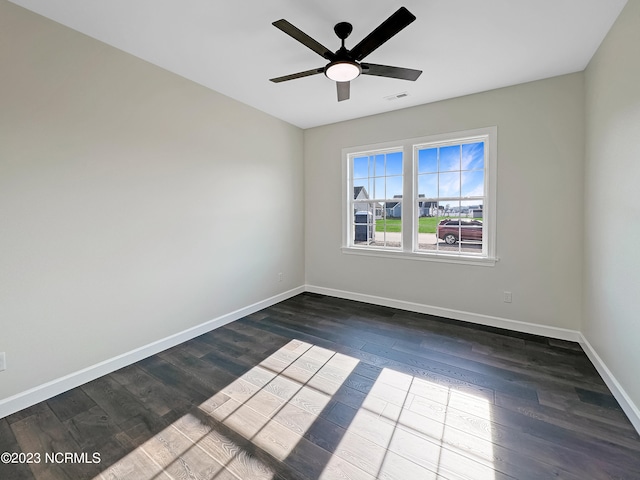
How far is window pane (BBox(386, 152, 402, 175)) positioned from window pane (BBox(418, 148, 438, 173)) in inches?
10.9

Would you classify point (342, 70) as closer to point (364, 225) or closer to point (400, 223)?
point (400, 223)

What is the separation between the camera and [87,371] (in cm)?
231

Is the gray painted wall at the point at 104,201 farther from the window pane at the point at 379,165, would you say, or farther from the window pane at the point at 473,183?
the window pane at the point at 473,183

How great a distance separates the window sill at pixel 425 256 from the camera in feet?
11.2

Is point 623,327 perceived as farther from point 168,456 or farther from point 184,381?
point 184,381

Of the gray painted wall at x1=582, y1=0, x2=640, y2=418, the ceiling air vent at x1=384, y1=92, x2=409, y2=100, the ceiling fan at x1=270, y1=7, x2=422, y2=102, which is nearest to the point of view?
the ceiling fan at x1=270, y1=7, x2=422, y2=102

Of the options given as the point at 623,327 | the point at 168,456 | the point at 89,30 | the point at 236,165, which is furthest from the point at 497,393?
the point at 89,30

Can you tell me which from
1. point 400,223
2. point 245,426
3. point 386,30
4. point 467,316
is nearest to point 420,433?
point 245,426

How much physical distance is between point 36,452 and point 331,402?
5.82ft

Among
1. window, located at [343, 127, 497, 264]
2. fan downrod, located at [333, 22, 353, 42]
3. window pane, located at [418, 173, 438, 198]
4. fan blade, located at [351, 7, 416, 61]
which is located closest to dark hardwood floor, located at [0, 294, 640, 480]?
window, located at [343, 127, 497, 264]

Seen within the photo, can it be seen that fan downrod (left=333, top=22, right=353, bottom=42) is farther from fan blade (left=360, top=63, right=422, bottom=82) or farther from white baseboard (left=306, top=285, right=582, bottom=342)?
white baseboard (left=306, top=285, right=582, bottom=342)

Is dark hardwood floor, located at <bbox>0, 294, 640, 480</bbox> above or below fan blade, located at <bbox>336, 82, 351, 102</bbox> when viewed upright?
below

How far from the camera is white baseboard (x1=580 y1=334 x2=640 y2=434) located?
5.86 ft

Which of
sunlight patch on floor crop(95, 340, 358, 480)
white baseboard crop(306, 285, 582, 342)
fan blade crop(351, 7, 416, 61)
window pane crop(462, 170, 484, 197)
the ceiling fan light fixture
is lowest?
sunlight patch on floor crop(95, 340, 358, 480)
